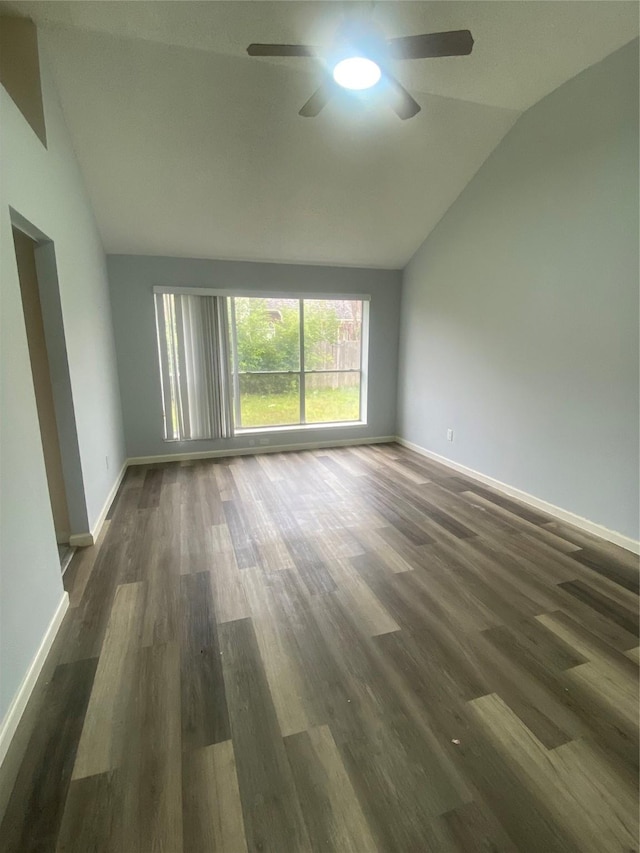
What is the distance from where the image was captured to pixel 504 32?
2.30 metres

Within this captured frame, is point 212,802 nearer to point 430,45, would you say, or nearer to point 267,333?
point 430,45

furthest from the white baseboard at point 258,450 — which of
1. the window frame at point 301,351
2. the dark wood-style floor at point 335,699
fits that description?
the dark wood-style floor at point 335,699

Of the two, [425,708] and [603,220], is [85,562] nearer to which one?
[425,708]

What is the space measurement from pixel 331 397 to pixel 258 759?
4304 mm

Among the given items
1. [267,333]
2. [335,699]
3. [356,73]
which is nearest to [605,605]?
[335,699]

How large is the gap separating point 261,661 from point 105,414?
8.95ft

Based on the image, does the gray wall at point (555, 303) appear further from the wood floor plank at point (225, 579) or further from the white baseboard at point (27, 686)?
the white baseboard at point (27, 686)

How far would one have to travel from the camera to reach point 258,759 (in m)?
1.31

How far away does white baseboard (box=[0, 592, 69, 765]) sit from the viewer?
133 cm

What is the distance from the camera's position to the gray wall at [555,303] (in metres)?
2.54

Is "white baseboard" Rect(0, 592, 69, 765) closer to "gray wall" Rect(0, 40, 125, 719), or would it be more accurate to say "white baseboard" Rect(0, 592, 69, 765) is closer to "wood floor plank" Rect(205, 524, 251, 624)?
"gray wall" Rect(0, 40, 125, 719)

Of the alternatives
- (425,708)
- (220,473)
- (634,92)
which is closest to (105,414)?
(220,473)

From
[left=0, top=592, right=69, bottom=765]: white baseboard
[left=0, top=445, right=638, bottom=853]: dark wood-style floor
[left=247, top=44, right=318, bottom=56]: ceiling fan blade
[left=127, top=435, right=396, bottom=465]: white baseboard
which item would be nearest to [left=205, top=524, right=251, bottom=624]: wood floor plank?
[left=0, top=445, right=638, bottom=853]: dark wood-style floor

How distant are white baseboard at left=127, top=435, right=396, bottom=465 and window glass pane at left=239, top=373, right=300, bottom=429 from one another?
1.04 feet
